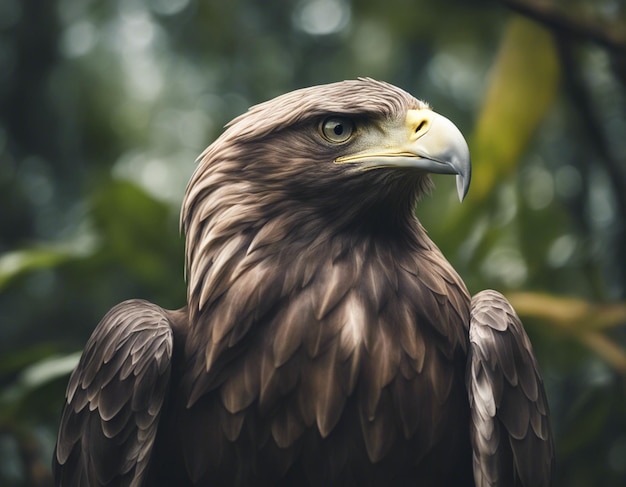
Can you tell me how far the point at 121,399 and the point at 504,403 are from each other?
3.57 feet

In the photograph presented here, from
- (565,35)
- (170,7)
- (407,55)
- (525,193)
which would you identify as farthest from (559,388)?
(170,7)

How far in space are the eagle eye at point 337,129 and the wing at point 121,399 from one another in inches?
28.8

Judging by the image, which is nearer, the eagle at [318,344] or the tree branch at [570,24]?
the eagle at [318,344]

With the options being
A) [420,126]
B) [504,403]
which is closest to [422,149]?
[420,126]

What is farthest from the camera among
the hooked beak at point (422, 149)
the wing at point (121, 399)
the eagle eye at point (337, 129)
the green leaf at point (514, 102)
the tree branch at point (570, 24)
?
the green leaf at point (514, 102)

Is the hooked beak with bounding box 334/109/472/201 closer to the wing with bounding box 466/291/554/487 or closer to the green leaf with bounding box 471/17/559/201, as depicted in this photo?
the wing with bounding box 466/291/554/487

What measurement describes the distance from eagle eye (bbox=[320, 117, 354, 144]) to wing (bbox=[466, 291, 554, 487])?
2.12 feet

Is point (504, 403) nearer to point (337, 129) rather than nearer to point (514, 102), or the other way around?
point (337, 129)

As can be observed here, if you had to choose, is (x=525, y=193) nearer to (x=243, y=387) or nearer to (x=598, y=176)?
(x=598, y=176)

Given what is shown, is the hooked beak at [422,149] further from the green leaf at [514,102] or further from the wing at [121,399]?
the green leaf at [514,102]

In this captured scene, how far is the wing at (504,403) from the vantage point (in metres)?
2.61

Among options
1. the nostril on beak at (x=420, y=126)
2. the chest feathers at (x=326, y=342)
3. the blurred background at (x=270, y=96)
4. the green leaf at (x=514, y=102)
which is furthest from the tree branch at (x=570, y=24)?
the chest feathers at (x=326, y=342)

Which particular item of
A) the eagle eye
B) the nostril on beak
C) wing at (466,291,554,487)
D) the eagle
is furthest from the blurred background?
the nostril on beak

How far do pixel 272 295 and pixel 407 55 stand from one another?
14.7 feet
